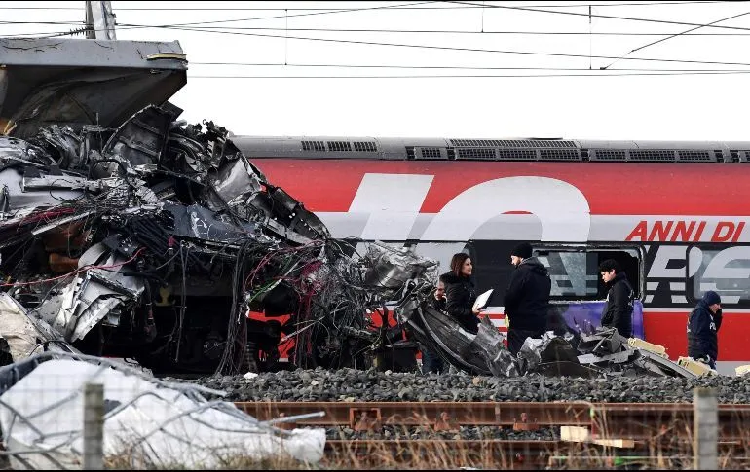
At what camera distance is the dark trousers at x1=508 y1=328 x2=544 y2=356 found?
13.2 meters

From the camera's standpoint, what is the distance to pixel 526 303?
13281 millimetres

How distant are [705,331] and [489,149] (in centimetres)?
371

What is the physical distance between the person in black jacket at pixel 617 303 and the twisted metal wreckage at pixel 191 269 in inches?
55.8

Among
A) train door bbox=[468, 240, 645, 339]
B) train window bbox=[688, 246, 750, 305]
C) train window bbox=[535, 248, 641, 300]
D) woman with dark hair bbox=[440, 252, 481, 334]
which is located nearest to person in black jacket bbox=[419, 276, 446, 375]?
woman with dark hair bbox=[440, 252, 481, 334]

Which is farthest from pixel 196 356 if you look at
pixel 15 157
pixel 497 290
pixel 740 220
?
pixel 740 220

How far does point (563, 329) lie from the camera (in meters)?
15.8

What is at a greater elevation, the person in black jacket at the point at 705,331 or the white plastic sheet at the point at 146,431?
the person in black jacket at the point at 705,331

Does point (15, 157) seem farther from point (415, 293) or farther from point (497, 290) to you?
point (497, 290)

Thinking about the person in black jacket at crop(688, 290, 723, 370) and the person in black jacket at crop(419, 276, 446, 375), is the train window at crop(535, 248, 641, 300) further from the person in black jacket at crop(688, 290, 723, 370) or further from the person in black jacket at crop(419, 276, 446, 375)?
the person in black jacket at crop(419, 276, 446, 375)

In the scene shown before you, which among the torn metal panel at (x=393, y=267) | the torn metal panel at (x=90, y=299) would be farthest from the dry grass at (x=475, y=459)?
the torn metal panel at (x=393, y=267)

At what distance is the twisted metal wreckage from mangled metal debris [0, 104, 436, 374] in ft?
0.05

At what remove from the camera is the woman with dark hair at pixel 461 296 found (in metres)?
13.1

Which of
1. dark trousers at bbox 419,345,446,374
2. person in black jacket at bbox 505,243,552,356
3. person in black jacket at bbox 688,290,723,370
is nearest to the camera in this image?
person in black jacket at bbox 505,243,552,356

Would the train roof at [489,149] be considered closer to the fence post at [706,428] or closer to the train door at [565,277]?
the train door at [565,277]
